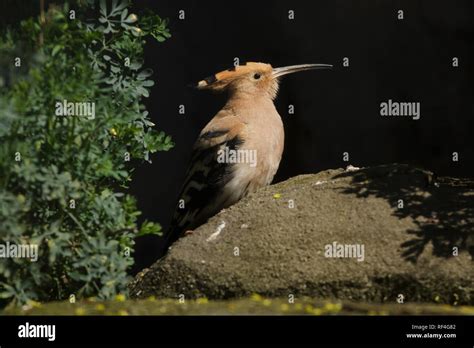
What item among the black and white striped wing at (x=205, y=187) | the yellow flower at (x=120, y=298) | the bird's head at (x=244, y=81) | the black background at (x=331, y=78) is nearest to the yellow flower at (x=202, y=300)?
the yellow flower at (x=120, y=298)

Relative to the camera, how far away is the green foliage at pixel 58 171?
572 centimetres

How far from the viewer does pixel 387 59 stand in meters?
10.1

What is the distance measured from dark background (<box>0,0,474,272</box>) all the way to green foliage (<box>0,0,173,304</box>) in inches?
158

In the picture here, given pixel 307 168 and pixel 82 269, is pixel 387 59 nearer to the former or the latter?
pixel 307 168

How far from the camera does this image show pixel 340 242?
646cm

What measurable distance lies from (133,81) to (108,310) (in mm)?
1817

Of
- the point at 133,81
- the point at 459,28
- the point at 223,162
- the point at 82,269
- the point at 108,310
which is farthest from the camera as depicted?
the point at 459,28

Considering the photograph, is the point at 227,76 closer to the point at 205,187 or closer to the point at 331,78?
the point at 205,187

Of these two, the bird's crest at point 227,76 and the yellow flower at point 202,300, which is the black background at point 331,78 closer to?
the bird's crest at point 227,76

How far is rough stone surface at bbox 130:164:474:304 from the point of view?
241 inches

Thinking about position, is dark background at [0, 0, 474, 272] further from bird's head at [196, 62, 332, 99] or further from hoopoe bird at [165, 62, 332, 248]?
hoopoe bird at [165, 62, 332, 248]

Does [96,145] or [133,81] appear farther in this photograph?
[133,81]

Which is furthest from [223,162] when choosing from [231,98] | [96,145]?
[96,145]

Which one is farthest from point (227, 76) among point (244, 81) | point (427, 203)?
point (427, 203)
